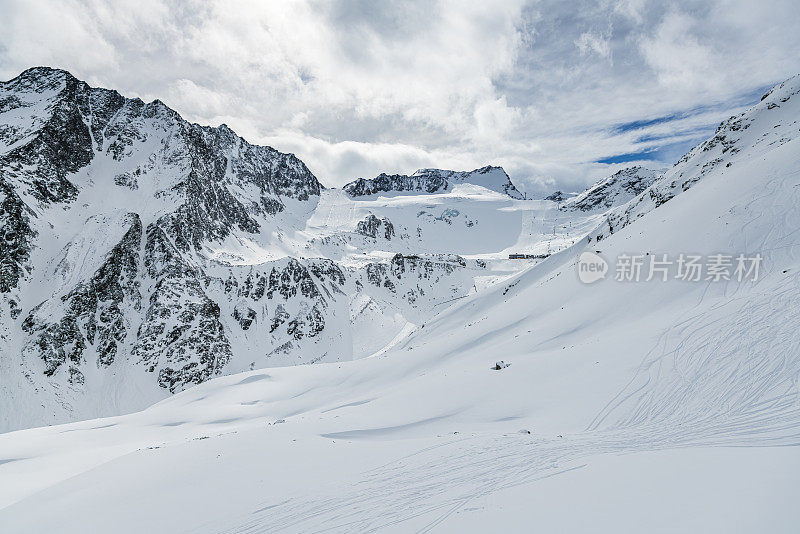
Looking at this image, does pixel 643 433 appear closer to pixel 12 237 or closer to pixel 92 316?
pixel 92 316

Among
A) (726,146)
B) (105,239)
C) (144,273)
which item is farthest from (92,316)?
(726,146)

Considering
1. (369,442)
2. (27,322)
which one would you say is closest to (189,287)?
(27,322)

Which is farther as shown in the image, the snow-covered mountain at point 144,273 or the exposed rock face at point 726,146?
the snow-covered mountain at point 144,273

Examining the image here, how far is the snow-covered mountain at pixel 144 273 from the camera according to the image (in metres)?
74.2

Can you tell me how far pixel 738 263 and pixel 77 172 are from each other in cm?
14075

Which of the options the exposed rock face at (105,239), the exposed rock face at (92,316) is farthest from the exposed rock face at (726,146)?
the exposed rock face at (92,316)

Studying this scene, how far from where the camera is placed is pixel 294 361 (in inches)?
3664

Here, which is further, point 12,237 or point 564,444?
point 12,237

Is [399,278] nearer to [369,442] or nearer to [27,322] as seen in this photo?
[27,322]

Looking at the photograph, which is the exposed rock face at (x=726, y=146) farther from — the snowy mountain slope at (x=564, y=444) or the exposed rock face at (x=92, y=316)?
the exposed rock face at (x=92, y=316)

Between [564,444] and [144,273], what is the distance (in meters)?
108

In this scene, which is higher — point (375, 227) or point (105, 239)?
point (375, 227)

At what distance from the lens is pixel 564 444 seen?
28.2 feet

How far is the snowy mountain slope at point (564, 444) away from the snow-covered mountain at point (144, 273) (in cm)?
6557
